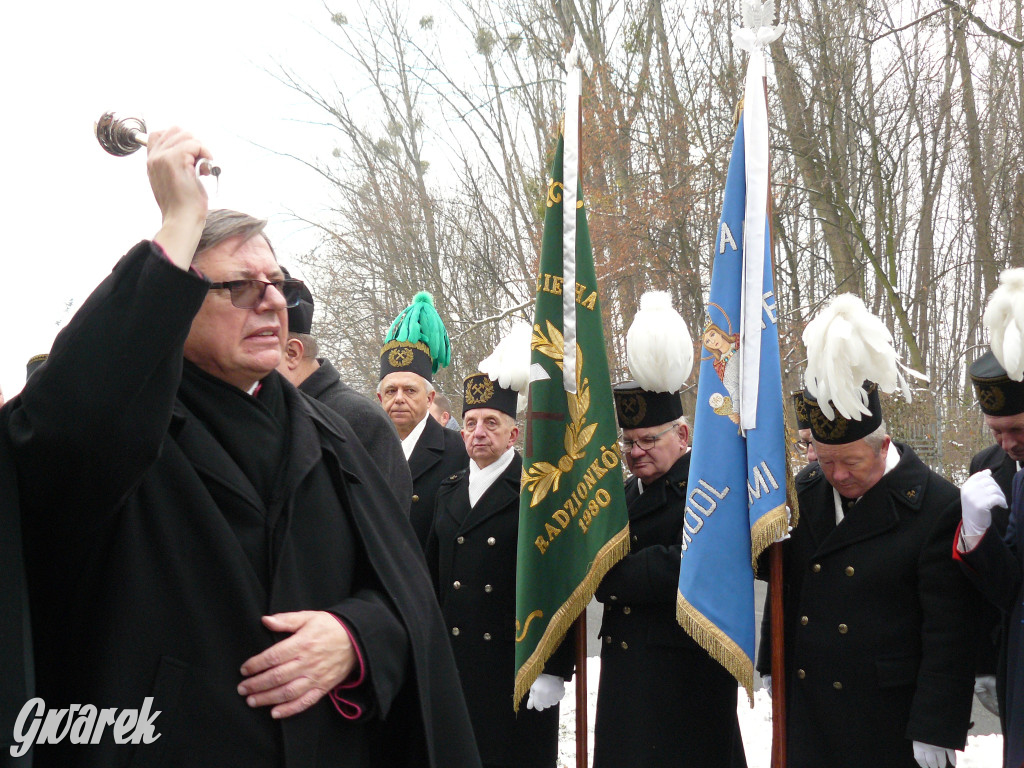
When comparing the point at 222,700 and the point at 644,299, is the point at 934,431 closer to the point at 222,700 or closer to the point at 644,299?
the point at 644,299

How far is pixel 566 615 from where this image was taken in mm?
3943

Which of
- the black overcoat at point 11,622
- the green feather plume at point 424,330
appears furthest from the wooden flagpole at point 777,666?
the black overcoat at point 11,622

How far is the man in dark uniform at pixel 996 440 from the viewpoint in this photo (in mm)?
3688

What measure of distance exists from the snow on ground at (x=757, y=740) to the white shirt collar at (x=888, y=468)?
1.96 meters

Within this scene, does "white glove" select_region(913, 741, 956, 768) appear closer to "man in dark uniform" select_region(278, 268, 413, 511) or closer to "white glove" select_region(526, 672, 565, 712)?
"white glove" select_region(526, 672, 565, 712)

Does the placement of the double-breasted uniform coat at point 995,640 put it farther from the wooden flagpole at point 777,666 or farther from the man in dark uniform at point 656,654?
the man in dark uniform at point 656,654

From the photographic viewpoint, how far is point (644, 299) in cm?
427

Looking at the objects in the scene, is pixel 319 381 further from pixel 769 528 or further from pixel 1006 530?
pixel 1006 530

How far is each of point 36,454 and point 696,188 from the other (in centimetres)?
1409

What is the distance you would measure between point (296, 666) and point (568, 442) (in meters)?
2.28

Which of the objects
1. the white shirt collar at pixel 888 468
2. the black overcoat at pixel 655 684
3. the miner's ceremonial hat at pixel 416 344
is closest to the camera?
the white shirt collar at pixel 888 468

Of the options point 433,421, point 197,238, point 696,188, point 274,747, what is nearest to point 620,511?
point 433,421

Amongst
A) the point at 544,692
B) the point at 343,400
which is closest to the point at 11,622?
the point at 343,400

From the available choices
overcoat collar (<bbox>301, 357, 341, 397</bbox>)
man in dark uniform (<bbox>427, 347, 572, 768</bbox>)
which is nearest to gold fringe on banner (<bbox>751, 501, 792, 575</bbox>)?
man in dark uniform (<bbox>427, 347, 572, 768</bbox>)
